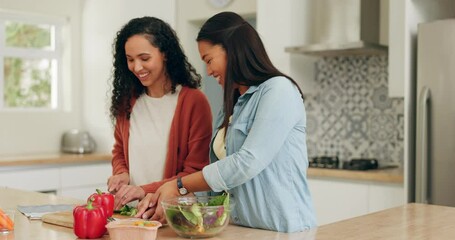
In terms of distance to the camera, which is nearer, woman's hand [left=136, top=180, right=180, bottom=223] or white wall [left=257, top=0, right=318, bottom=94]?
woman's hand [left=136, top=180, right=180, bottom=223]

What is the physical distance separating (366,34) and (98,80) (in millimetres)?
2342

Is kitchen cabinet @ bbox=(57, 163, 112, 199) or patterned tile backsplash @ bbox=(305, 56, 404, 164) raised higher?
patterned tile backsplash @ bbox=(305, 56, 404, 164)

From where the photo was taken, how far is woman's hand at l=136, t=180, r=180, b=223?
1.90 m

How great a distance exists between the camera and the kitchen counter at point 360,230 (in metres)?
1.78

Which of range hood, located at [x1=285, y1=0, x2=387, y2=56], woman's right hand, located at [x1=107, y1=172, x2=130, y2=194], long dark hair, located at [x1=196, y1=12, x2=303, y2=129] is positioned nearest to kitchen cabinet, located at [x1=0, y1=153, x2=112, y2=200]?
range hood, located at [x1=285, y1=0, x2=387, y2=56]

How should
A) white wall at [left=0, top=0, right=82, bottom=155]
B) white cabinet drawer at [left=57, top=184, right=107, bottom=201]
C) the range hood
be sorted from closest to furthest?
the range hood
white cabinet drawer at [left=57, top=184, right=107, bottom=201]
white wall at [left=0, top=0, right=82, bottom=155]

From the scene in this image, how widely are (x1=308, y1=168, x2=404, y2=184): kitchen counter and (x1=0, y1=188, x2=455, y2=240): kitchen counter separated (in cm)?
121

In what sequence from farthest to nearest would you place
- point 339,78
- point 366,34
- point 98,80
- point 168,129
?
1. point 98,80
2. point 339,78
3. point 366,34
4. point 168,129

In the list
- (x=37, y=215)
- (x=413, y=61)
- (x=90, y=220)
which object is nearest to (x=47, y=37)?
(x=413, y=61)

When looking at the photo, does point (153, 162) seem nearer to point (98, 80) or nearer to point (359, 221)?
point (359, 221)

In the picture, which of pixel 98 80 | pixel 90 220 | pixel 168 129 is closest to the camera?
pixel 90 220

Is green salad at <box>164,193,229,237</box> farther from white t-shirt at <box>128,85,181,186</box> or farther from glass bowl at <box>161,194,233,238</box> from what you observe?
white t-shirt at <box>128,85,181,186</box>

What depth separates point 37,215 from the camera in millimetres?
2084

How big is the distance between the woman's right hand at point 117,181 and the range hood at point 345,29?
1903 millimetres
